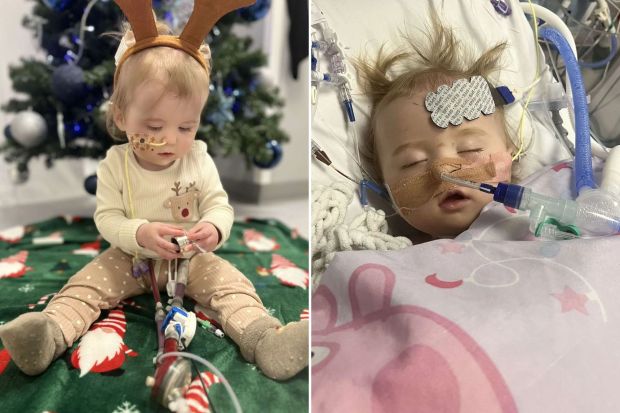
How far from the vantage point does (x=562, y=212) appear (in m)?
0.73

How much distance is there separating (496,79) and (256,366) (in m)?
0.75

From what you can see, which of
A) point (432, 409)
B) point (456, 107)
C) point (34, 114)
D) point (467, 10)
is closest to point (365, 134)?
point (456, 107)

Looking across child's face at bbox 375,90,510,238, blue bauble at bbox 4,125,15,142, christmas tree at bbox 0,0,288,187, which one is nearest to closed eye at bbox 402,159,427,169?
child's face at bbox 375,90,510,238

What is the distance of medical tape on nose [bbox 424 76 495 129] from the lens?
0.85 meters

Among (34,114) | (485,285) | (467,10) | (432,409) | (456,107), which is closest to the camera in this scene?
(432,409)

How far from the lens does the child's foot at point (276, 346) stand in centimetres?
52

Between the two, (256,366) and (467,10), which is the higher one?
(467,10)

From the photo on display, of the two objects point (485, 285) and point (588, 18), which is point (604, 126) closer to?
point (588, 18)

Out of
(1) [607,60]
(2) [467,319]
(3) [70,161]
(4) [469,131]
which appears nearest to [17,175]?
(3) [70,161]

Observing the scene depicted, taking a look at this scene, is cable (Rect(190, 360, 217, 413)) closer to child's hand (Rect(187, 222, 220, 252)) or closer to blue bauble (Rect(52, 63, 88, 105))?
child's hand (Rect(187, 222, 220, 252))

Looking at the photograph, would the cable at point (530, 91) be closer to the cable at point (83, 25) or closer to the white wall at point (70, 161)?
the white wall at point (70, 161)

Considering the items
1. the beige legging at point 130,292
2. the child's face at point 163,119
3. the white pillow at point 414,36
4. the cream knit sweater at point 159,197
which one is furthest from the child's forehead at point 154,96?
the white pillow at point 414,36

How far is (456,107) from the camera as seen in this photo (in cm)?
86

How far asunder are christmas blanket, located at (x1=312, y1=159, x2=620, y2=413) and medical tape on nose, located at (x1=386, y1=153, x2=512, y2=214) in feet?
0.64
